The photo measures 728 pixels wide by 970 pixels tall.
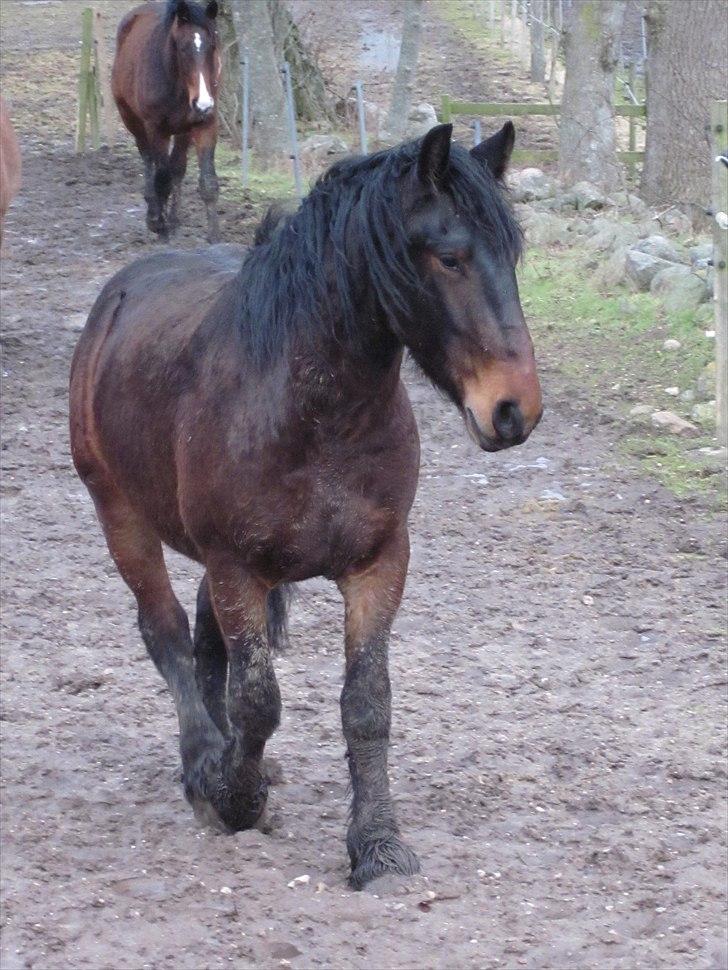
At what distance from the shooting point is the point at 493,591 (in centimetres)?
628

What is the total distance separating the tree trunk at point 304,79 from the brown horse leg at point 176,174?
7.49 meters

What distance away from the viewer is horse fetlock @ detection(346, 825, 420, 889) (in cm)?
382

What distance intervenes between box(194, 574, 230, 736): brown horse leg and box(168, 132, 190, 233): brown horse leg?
8.54 metres

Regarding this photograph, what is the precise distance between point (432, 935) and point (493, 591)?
2.85 m

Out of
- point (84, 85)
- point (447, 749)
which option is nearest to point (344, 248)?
point (447, 749)

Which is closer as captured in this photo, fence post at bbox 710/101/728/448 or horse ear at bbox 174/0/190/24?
fence post at bbox 710/101/728/448

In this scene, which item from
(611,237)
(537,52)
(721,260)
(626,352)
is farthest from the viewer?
(537,52)

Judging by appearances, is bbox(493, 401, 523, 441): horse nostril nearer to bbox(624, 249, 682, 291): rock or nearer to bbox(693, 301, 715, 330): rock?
bbox(693, 301, 715, 330): rock

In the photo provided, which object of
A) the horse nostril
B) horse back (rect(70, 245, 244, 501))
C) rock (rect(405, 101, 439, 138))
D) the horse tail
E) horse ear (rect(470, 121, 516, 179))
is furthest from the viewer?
rock (rect(405, 101, 439, 138))

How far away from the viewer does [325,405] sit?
3.62m

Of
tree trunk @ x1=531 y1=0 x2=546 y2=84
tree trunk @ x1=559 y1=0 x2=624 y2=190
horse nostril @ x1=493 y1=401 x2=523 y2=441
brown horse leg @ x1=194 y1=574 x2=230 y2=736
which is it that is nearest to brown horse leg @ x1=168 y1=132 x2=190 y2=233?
tree trunk @ x1=559 y1=0 x2=624 y2=190

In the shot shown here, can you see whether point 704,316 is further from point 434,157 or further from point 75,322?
point 434,157

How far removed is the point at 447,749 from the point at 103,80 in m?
15.3

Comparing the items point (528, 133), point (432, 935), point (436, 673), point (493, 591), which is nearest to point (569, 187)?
point (528, 133)
